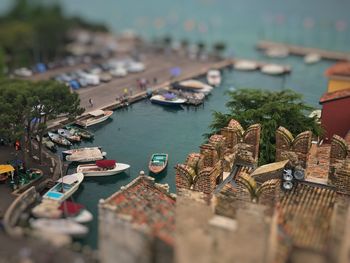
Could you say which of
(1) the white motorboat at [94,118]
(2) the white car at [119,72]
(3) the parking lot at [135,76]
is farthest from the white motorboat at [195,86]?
(1) the white motorboat at [94,118]

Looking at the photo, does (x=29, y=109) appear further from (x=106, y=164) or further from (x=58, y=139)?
(x=58, y=139)

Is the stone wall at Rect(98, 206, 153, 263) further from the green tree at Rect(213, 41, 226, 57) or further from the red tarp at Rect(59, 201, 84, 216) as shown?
the green tree at Rect(213, 41, 226, 57)

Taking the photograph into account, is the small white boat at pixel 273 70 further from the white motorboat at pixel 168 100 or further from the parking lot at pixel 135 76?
the white motorboat at pixel 168 100

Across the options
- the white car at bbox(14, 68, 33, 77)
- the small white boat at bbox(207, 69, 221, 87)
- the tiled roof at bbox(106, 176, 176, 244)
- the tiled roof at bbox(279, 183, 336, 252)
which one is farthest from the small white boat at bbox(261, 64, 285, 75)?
the tiled roof at bbox(106, 176, 176, 244)

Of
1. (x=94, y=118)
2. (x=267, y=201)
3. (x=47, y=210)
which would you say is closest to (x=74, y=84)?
(x=94, y=118)

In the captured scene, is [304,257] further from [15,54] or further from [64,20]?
[64,20]

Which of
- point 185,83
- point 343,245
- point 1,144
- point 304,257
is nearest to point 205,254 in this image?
point 304,257
